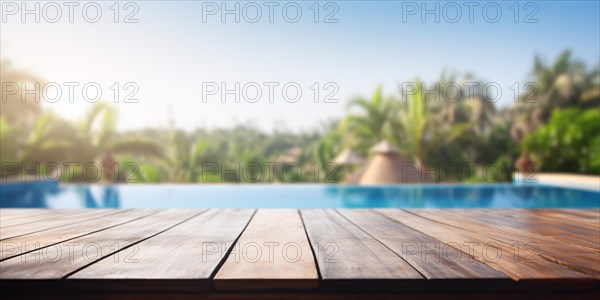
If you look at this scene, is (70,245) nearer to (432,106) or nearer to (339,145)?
(339,145)

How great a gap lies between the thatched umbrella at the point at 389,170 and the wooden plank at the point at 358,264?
826 centimetres

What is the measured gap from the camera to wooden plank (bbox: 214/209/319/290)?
1.05 metres

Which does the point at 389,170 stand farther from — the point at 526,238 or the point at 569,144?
the point at 526,238

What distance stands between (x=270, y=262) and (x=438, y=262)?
1.65ft

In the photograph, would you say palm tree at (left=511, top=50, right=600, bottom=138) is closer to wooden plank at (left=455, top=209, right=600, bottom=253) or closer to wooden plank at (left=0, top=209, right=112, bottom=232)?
wooden plank at (left=455, top=209, right=600, bottom=253)

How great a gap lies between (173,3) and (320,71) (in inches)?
279

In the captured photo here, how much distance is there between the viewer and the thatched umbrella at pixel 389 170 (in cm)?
991

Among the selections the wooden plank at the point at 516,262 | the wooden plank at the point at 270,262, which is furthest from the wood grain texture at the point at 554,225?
the wooden plank at the point at 270,262

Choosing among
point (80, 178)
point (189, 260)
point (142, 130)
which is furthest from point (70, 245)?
point (142, 130)

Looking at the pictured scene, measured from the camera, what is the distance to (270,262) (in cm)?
124

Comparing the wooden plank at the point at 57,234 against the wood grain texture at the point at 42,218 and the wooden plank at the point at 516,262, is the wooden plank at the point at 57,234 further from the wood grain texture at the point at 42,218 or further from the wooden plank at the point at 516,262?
the wooden plank at the point at 516,262

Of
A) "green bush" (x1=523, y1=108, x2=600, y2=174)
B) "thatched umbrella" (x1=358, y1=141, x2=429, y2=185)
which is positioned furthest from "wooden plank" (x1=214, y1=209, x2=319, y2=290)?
"green bush" (x1=523, y1=108, x2=600, y2=174)

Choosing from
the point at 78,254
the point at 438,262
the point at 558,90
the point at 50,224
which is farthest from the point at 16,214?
the point at 558,90

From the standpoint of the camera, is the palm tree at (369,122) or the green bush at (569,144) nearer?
the green bush at (569,144)
